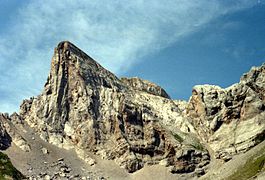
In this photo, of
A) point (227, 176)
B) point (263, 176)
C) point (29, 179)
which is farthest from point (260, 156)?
point (29, 179)

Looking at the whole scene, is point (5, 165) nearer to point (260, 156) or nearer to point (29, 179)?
point (29, 179)

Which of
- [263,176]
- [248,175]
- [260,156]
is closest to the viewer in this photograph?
[263,176]

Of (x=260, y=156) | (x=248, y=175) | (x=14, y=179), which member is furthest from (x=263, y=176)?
(x=14, y=179)

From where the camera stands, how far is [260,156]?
197 metres

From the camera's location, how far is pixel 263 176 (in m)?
163

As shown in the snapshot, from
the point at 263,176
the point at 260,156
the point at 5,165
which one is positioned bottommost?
the point at 263,176

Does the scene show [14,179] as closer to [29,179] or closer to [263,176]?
[29,179]

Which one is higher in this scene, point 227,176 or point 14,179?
point 14,179

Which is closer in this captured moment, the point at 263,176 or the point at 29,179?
the point at 263,176

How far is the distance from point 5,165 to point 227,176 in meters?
94.6

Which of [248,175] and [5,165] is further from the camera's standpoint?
[5,165]

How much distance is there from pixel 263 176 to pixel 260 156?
1386 inches

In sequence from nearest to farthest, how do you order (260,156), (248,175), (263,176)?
(263,176), (248,175), (260,156)

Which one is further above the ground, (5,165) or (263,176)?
(5,165)
